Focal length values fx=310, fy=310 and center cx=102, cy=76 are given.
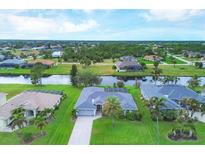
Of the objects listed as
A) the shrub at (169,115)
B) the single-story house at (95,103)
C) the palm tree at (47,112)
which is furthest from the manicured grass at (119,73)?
the shrub at (169,115)

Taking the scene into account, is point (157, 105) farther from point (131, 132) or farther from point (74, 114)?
point (74, 114)

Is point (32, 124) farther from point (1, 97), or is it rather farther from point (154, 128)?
point (154, 128)

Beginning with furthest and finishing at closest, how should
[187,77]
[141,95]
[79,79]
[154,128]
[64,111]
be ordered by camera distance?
[187,77] → [79,79] → [141,95] → [64,111] → [154,128]

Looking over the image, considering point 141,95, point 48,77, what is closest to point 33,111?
point 141,95

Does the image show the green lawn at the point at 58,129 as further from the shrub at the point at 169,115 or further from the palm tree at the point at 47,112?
the shrub at the point at 169,115

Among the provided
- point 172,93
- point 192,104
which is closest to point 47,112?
point 192,104
